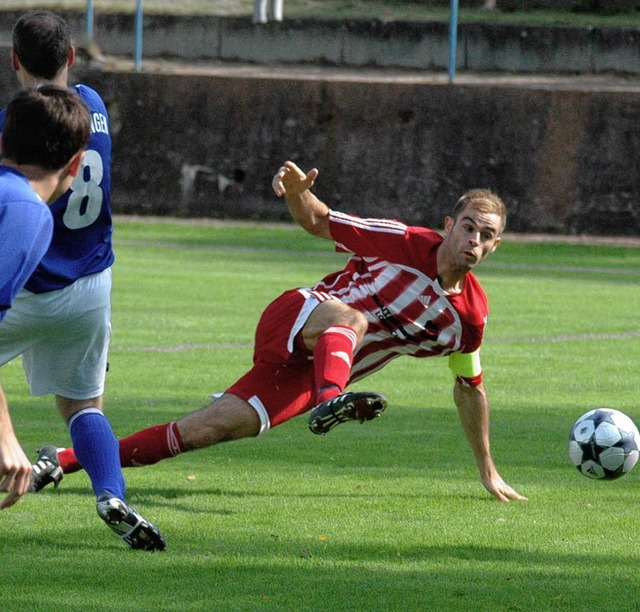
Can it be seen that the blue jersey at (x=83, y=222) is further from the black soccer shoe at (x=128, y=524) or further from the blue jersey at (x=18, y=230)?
the blue jersey at (x=18, y=230)

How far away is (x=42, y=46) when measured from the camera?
5332 millimetres

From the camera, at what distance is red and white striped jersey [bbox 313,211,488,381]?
6.44 meters

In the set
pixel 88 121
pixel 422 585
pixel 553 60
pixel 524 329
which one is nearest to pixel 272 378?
pixel 422 585

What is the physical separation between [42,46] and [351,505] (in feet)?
7.88

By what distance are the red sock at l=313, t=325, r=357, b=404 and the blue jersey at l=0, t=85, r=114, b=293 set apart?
1063 millimetres

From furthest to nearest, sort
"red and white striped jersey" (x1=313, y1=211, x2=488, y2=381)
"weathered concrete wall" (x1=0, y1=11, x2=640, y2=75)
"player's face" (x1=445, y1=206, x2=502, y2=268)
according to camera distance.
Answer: "weathered concrete wall" (x1=0, y1=11, x2=640, y2=75), "red and white striped jersey" (x1=313, y1=211, x2=488, y2=381), "player's face" (x1=445, y1=206, x2=502, y2=268)

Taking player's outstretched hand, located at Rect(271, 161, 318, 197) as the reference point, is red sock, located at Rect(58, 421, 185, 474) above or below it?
below

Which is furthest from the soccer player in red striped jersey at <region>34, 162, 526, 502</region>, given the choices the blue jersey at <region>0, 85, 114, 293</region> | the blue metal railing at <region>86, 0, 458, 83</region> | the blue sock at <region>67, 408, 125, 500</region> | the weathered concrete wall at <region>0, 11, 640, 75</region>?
the weathered concrete wall at <region>0, 11, 640, 75</region>

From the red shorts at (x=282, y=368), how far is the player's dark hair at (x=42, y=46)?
5.64 ft

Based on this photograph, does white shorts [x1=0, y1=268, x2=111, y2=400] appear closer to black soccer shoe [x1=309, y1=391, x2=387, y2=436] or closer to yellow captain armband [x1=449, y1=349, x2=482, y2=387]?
black soccer shoe [x1=309, y1=391, x2=387, y2=436]

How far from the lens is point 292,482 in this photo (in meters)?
6.82

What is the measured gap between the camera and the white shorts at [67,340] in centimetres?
531

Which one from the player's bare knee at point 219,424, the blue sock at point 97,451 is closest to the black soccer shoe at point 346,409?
the player's bare knee at point 219,424

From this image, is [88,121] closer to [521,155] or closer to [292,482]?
[292,482]
